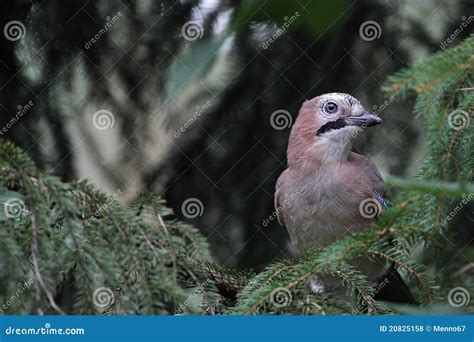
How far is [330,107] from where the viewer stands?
9.70 ft

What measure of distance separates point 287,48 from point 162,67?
534 millimetres

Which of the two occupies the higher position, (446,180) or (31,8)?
(31,8)

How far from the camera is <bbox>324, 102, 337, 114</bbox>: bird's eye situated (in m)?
2.94

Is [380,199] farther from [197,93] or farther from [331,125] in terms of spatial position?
[197,93]

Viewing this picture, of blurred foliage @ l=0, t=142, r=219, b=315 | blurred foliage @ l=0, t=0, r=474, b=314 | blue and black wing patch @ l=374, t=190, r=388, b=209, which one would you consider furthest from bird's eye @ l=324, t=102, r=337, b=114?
blurred foliage @ l=0, t=142, r=219, b=315

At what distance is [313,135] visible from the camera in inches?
123

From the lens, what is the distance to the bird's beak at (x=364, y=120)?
9.05ft

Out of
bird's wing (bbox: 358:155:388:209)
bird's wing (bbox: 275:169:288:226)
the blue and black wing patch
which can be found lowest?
bird's wing (bbox: 275:169:288:226)

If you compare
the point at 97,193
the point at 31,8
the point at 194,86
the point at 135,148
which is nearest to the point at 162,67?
the point at 194,86

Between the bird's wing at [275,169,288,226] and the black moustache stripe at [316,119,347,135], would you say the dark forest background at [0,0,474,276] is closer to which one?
the bird's wing at [275,169,288,226]

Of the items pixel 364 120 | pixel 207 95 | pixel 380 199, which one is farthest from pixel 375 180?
pixel 207 95

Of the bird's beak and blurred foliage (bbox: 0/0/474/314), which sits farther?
blurred foliage (bbox: 0/0/474/314)

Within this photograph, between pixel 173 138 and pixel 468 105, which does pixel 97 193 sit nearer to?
pixel 468 105

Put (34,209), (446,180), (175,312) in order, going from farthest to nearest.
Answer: (446,180)
(175,312)
(34,209)
